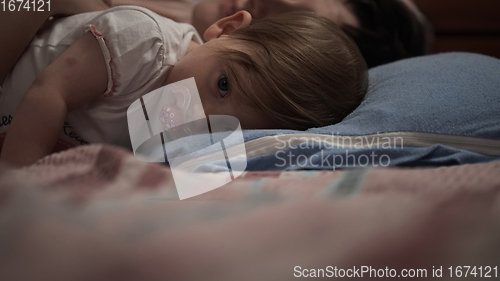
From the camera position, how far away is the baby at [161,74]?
65 cm

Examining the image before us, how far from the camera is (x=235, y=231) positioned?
0.38 meters

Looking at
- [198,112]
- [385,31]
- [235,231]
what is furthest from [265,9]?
[235,231]

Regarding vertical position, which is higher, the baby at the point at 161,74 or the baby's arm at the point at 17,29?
the baby's arm at the point at 17,29

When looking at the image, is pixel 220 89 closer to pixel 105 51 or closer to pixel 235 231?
pixel 105 51

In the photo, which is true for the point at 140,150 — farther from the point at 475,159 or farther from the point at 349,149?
the point at 475,159

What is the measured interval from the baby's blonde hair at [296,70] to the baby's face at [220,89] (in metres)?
0.01

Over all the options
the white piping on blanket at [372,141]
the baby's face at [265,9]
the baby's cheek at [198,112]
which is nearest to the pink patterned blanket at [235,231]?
the white piping on blanket at [372,141]

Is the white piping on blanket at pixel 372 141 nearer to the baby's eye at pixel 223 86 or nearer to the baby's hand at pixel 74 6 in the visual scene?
the baby's eye at pixel 223 86

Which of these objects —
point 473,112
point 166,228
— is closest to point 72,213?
point 166,228

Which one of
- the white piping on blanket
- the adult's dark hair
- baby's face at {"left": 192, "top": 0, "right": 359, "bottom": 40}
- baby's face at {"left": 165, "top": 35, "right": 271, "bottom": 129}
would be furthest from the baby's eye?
the adult's dark hair

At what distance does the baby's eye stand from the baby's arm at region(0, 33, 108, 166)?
0.20m

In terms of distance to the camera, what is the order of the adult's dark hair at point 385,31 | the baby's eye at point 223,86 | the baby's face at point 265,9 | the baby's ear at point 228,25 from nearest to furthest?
the baby's eye at point 223,86, the baby's ear at point 228,25, the baby's face at point 265,9, the adult's dark hair at point 385,31

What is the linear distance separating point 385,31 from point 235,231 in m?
1.13

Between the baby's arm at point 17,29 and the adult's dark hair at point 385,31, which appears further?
the adult's dark hair at point 385,31
